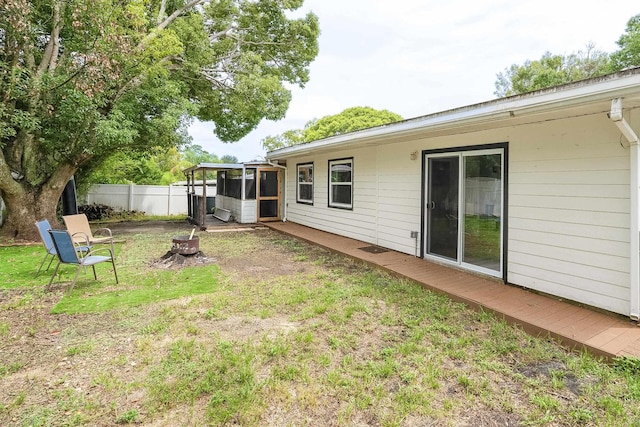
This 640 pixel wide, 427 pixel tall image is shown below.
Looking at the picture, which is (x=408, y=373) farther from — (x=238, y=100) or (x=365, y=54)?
(x=365, y=54)

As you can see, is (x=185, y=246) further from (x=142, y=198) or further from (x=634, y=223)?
(x=142, y=198)

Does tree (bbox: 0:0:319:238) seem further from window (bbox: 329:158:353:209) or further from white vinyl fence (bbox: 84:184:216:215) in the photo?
window (bbox: 329:158:353:209)

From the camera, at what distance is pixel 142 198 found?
14.1 m

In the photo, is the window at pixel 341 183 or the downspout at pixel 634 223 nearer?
the downspout at pixel 634 223

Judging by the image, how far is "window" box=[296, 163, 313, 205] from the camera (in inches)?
398

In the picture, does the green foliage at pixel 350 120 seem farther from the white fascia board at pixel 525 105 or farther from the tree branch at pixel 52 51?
the white fascia board at pixel 525 105

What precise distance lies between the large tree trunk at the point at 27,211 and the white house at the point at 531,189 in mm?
7694

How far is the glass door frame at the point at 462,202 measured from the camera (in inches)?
181

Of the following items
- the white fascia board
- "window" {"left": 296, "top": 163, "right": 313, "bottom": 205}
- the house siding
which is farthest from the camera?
"window" {"left": 296, "top": 163, "right": 313, "bottom": 205}

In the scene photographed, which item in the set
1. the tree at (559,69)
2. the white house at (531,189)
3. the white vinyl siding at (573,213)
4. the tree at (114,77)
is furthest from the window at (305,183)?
the tree at (559,69)

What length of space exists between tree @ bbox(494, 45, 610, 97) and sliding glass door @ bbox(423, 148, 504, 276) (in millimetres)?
17311

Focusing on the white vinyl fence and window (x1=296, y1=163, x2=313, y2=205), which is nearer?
window (x1=296, y1=163, x2=313, y2=205)

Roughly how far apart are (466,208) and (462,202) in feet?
0.36

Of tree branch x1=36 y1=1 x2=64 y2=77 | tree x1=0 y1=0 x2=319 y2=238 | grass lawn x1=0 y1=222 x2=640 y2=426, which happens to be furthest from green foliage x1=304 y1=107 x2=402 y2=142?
grass lawn x1=0 y1=222 x2=640 y2=426
